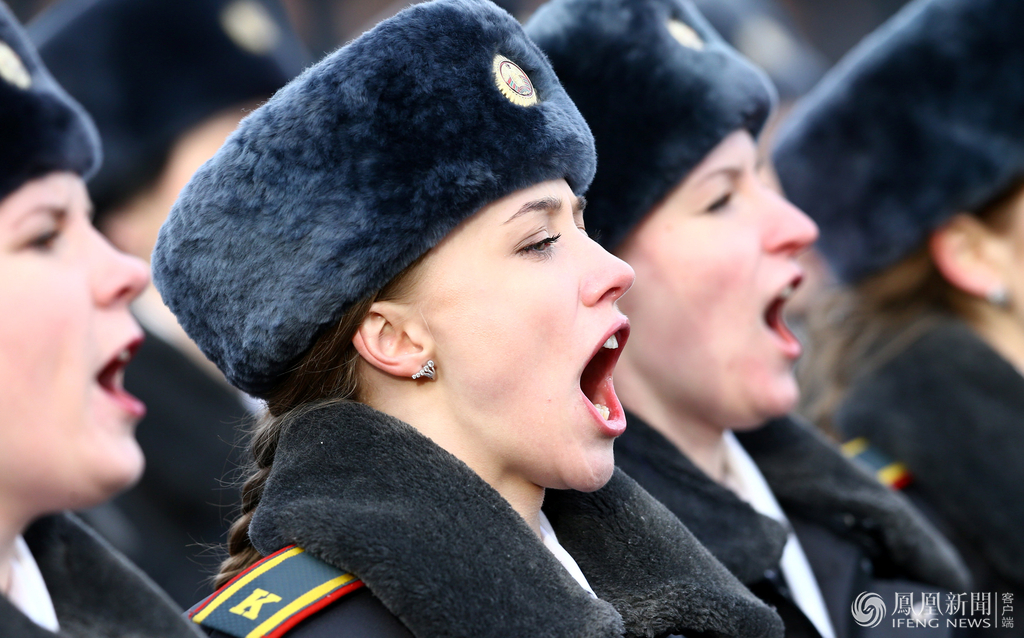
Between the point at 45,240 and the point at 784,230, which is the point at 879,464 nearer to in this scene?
the point at 784,230

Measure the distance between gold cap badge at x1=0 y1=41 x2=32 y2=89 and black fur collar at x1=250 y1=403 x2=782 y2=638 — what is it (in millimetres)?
902

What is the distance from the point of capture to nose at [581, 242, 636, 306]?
6.94 feet

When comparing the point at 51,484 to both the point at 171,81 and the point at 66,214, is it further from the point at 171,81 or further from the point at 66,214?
the point at 171,81

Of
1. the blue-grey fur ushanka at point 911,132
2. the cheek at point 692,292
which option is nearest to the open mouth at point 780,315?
the cheek at point 692,292

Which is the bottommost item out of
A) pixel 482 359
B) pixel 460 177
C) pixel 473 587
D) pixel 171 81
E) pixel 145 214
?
pixel 145 214

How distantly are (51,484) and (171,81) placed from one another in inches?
87.6

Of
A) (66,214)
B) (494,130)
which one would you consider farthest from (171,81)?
(494,130)

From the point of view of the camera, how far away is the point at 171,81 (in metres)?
4.05

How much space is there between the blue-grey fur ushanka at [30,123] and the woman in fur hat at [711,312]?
110 centimetres

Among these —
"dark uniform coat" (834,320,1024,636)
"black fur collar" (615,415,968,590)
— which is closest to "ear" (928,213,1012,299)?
"dark uniform coat" (834,320,1024,636)

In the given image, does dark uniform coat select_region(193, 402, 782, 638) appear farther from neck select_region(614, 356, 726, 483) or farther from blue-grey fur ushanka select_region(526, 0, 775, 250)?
blue-grey fur ushanka select_region(526, 0, 775, 250)
